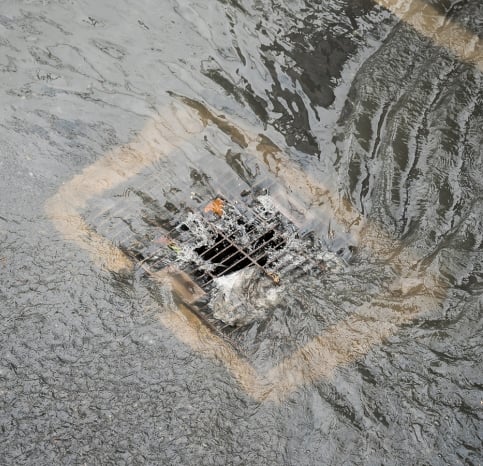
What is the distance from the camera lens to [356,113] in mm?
5707

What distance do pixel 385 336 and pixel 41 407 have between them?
2.58 m

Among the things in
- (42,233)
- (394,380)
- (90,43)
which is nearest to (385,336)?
(394,380)

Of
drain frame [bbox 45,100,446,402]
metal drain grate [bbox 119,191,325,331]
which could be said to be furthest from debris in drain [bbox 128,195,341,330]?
drain frame [bbox 45,100,446,402]

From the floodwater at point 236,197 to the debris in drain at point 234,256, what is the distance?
0.09 m

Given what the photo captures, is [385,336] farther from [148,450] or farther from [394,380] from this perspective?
[148,450]

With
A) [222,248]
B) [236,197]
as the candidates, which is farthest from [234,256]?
[236,197]

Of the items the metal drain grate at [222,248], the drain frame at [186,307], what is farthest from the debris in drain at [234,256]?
the drain frame at [186,307]

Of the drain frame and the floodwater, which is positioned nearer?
the floodwater

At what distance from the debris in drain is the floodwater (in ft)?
0.31

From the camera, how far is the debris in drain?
461cm

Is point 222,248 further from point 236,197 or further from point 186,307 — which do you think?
point 186,307

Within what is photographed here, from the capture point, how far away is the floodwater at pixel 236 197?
411 centimetres

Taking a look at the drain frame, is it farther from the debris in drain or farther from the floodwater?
the debris in drain

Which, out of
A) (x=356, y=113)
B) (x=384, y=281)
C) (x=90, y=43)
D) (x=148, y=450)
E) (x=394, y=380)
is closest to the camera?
(x=148, y=450)
